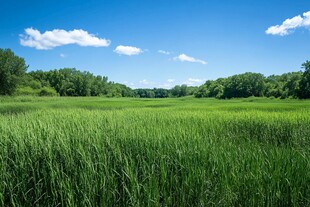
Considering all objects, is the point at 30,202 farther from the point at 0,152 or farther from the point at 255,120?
the point at 255,120

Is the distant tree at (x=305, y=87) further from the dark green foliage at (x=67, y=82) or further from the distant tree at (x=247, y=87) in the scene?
the dark green foliage at (x=67, y=82)

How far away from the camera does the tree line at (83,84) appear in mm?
50484

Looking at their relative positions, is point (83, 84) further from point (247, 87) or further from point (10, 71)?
point (247, 87)

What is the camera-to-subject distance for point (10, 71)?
167 feet

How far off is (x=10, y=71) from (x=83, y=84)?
41.4 metres

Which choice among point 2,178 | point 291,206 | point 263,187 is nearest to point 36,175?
point 2,178

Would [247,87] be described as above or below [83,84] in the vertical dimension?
below

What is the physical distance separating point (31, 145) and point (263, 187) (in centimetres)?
416

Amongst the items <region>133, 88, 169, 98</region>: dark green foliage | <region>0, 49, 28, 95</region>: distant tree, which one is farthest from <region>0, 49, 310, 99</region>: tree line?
<region>133, 88, 169, 98</region>: dark green foliage

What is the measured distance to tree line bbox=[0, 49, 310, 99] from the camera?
50.5 meters

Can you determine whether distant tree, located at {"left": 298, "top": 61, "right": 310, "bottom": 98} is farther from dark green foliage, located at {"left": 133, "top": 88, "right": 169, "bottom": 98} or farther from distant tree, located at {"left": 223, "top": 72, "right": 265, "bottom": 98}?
dark green foliage, located at {"left": 133, "top": 88, "right": 169, "bottom": 98}

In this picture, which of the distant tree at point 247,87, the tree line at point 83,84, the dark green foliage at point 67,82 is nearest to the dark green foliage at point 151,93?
the tree line at point 83,84

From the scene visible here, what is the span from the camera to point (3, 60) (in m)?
49.7

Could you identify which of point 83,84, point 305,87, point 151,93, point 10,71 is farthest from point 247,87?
point 151,93
